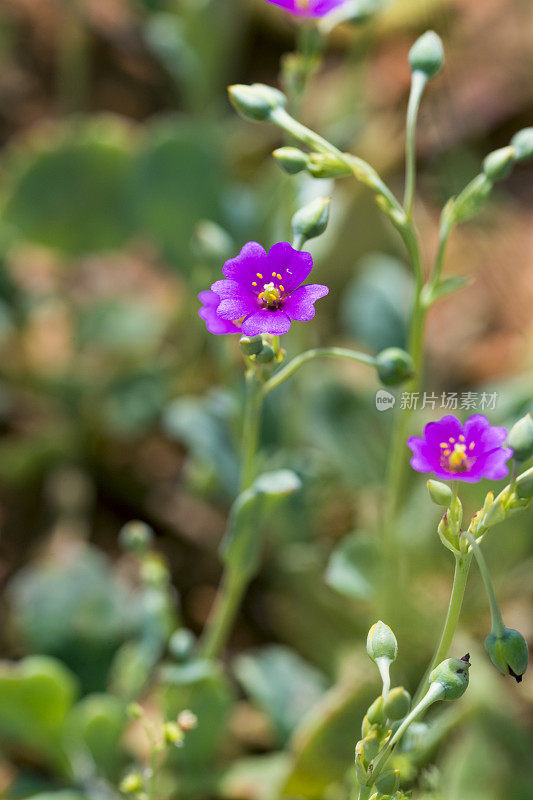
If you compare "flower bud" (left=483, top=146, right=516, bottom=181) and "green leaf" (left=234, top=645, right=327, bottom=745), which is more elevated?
"flower bud" (left=483, top=146, right=516, bottom=181)

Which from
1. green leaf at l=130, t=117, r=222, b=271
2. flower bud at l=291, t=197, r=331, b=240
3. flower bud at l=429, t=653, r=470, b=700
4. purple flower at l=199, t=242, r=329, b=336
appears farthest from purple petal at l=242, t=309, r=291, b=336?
green leaf at l=130, t=117, r=222, b=271

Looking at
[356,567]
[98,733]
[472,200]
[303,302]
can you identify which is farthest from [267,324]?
[98,733]

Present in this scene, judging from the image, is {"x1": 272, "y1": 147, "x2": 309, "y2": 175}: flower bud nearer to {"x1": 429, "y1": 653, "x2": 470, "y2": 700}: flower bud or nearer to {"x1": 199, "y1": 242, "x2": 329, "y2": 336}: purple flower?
{"x1": 199, "y1": 242, "x2": 329, "y2": 336}: purple flower

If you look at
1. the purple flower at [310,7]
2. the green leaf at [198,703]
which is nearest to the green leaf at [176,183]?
the purple flower at [310,7]

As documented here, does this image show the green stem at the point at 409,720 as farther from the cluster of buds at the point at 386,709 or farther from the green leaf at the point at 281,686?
the green leaf at the point at 281,686

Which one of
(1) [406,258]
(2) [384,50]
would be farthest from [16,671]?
(2) [384,50]

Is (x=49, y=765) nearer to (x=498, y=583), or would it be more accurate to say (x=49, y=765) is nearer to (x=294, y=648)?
(x=294, y=648)

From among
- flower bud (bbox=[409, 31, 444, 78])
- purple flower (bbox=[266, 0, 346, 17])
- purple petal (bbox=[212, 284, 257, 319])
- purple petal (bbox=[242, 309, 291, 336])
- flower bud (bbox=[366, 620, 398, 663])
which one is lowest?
flower bud (bbox=[366, 620, 398, 663])
